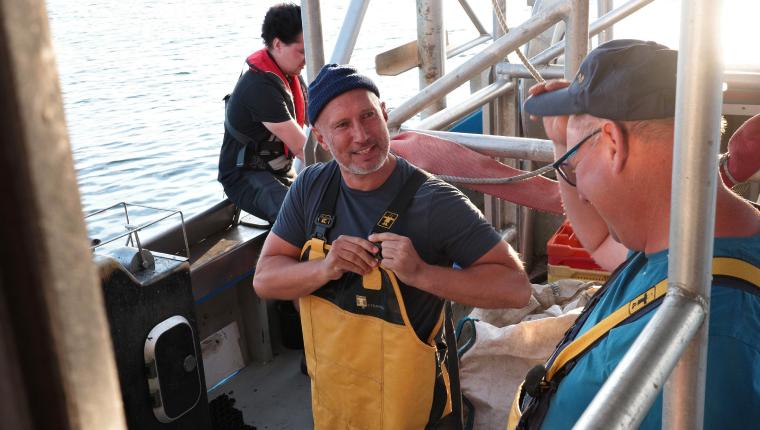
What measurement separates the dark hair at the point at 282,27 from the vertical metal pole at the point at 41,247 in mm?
4156

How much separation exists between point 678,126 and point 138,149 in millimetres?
13892

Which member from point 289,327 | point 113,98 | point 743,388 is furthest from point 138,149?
point 743,388

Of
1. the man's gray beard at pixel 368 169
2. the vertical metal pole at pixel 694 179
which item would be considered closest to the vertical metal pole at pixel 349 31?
the man's gray beard at pixel 368 169

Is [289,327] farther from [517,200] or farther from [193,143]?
[193,143]

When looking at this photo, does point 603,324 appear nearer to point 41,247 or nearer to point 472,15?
point 41,247

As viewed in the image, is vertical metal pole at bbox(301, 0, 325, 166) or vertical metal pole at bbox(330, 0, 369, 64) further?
vertical metal pole at bbox(330, 0, 369, 64)

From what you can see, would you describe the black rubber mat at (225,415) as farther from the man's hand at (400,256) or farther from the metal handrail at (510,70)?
the man's hand at (400,256)

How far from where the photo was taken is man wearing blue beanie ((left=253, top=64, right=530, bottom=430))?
224 cm

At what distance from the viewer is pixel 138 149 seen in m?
14.0

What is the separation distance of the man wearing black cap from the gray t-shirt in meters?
0.76

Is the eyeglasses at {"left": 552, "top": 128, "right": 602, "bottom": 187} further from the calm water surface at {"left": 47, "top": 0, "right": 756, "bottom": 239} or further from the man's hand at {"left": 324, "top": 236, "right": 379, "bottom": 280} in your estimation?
the calm water surface at {"left": 47, "top": 0, "right": 756, "bottom": 239}

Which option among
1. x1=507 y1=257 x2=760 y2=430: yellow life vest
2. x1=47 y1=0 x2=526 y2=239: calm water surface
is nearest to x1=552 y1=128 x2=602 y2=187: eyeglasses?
x1=507 y1=257 x2=760 y2=430: yellow life vest

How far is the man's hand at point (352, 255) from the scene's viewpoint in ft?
7.30

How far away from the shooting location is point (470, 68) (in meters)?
3.05
